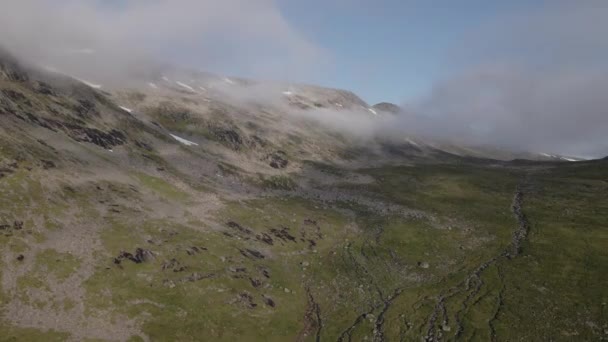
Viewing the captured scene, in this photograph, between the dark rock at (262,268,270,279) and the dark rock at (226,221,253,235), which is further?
the dark rock at (226,221,253,235)

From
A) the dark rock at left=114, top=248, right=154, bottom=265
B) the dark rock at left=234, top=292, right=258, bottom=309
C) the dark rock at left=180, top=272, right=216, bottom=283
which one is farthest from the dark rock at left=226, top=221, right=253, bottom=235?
the dark rock at left=234, top=292, right=258, bottom=309

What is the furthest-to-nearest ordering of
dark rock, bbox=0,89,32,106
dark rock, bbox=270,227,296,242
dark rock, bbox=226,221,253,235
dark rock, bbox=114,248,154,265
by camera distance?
1. dark rock, bbox=0,89,32,106
2. dark rock, bbox=270,227,296,242
3. dark rock, bbox=226,221,253,235
4. dark rock, bbox=114,248,154,265

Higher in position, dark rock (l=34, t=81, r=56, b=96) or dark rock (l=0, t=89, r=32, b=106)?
dark rock (l=34, t=81, r=56, b=96)

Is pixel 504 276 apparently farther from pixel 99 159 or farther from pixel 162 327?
Result: pixel 99 159

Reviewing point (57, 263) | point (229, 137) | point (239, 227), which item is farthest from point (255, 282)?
point (229, 137)

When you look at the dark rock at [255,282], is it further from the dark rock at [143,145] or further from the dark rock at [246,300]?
the dark rock at [143,145]

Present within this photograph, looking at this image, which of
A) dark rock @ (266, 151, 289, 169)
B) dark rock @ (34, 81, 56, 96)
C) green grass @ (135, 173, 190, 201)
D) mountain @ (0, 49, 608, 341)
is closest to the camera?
mountain @ (0, 49, 608, 341)

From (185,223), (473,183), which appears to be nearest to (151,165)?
(185,223)

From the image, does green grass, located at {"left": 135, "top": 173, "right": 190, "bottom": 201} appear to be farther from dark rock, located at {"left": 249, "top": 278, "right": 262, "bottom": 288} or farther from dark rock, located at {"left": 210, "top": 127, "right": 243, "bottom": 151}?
dark rock, located at {"left": 210, "top": 127, "right": 243, "bottom": 151}


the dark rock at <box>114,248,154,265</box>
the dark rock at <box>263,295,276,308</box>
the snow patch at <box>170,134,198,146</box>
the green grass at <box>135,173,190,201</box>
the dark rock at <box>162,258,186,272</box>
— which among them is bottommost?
the dark rock at <box>263,295,276,308</box>
